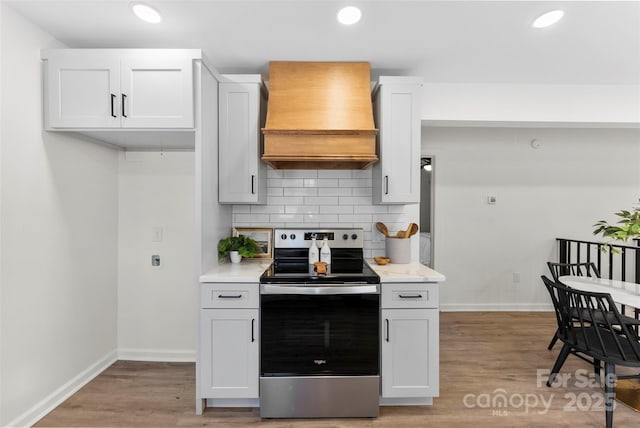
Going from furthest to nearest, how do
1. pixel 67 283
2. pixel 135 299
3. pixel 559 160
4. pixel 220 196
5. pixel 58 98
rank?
pixel 559 160, pixel 135 299, pixel 220 196, pixel 67 283, pixel 58 98

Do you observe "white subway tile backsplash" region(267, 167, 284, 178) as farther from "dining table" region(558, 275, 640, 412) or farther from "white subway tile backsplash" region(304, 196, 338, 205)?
"dining table" region(558, 275, 640, 412)

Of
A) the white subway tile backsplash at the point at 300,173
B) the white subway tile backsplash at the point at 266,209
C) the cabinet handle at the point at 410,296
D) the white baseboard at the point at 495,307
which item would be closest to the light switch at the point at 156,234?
the white subway tile backsplash at the point at 266,209

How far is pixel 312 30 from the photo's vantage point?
2289 millimetres

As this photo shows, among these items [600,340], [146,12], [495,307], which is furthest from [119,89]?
[495,307]

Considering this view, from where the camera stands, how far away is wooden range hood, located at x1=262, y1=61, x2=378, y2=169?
246cm

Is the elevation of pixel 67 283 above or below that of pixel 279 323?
above

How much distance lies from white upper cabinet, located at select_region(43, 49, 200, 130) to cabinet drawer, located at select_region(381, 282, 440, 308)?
1695mm

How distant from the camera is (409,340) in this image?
Result: 228 centimetres

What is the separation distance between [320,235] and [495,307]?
9.99 feet

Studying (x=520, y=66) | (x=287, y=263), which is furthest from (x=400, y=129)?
(x=287, y=263)

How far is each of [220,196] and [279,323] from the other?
1.04 m

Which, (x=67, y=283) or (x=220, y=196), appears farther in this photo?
(x=220, y=196)

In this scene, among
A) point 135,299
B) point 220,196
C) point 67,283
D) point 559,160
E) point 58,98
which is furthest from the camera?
point 559,160

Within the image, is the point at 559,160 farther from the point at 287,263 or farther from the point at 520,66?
the point at 287,263
